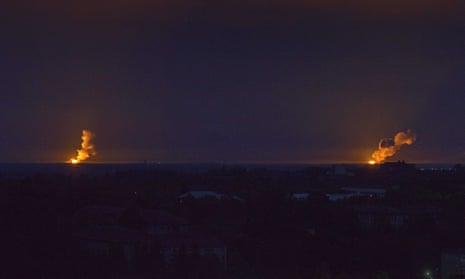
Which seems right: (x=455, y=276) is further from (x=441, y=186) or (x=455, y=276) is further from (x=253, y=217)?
(x=441, y=186)

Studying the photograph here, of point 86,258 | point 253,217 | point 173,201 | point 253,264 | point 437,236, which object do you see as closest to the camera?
point 86,258

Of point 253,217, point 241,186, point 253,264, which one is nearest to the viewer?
point 253,264

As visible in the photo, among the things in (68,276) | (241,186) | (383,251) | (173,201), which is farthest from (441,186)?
(68,276)

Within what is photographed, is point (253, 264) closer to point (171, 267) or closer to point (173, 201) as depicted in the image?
point (171, 267)

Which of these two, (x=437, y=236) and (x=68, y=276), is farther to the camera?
(x=437, y=236)

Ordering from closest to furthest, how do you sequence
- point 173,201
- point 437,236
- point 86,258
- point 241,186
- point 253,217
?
point 86,258 < point 437,236 < point 253,217 < point 173,201 < point 241,186

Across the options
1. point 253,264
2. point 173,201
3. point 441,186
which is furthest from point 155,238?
point 441,186
